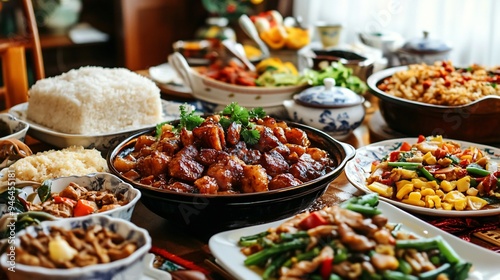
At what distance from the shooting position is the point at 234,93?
2846 millimetres

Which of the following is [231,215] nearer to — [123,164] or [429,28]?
[123,164]

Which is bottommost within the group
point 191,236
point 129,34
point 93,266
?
point 129,34

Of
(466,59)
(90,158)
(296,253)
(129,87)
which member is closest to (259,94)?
(129,87)

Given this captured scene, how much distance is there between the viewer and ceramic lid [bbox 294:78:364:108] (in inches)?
99.5

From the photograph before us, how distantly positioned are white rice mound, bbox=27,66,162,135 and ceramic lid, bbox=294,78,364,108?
63 cm

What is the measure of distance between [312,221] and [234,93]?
57.9 inches

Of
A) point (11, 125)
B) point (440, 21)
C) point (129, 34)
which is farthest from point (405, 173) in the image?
point (129, 34)

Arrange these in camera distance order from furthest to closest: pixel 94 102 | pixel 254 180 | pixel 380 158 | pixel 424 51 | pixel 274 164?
pixel 424 51
pixel 94 102
pixel 380 158
pixel 274 164
pixel 254 180

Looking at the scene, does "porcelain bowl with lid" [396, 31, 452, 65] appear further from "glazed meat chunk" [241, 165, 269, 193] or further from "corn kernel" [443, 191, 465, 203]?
"glazed meat chunk" [241, 165, 269, 193]

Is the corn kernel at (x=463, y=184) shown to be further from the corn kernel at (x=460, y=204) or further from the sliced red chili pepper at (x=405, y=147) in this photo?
the sliced red chili pepper at (x=405, y=147)

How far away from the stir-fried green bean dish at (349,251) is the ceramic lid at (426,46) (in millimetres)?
1785

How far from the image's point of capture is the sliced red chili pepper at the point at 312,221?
144cm

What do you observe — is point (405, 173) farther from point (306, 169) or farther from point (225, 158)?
point (225, 158)

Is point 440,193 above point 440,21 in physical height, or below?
below
